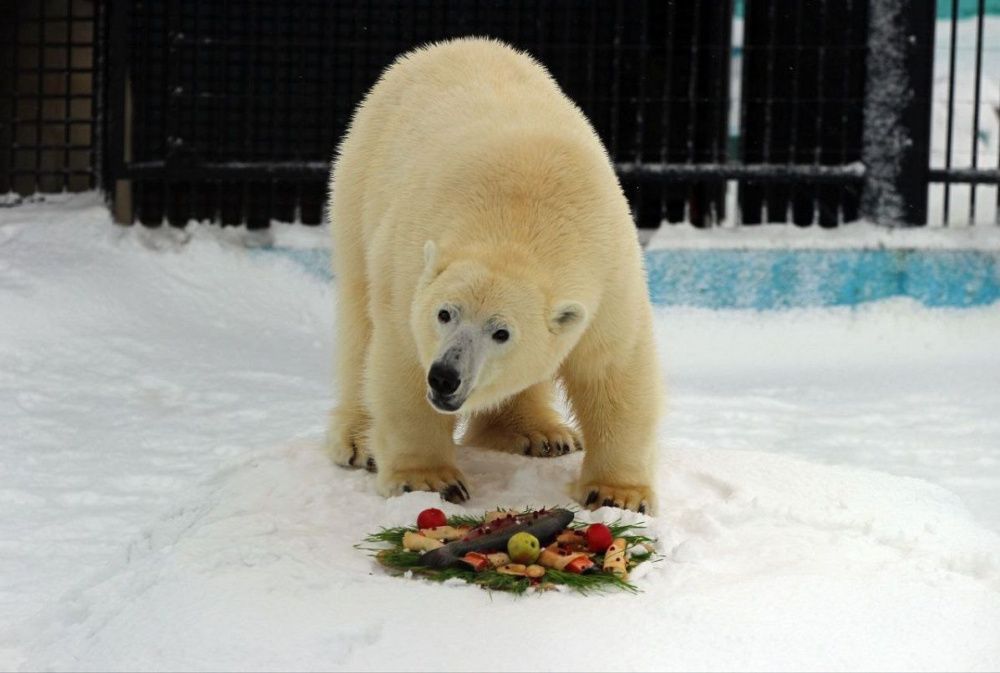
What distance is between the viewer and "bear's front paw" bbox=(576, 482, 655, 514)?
386cm

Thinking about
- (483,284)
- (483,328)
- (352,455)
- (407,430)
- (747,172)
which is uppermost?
(747,172)

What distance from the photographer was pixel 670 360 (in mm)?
6895

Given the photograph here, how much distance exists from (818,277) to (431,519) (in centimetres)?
443

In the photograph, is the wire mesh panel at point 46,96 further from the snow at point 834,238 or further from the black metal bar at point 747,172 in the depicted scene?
the snow at point 834,238

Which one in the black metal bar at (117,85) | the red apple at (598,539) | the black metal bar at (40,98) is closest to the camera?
the red apple at (598,539)

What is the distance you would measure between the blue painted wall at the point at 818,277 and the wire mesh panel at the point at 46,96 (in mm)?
3294

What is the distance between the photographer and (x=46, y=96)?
25.9 ft

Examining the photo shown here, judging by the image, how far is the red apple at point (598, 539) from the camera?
3.43 m

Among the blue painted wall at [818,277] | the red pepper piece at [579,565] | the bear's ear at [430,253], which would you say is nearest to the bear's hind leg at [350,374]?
the bear's ear at [430,253]

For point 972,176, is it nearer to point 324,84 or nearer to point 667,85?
point 667,85

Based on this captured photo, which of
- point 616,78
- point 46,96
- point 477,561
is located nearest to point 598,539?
point 477,561

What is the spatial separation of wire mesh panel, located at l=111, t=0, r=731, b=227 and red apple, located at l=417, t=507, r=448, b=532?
4406mm

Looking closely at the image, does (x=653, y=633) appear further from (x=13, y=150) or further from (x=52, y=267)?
(x=13, y=150)

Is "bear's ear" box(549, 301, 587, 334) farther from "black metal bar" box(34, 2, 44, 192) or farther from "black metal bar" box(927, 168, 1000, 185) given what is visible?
"black metal bar" box(34, 2, 44, 192)
